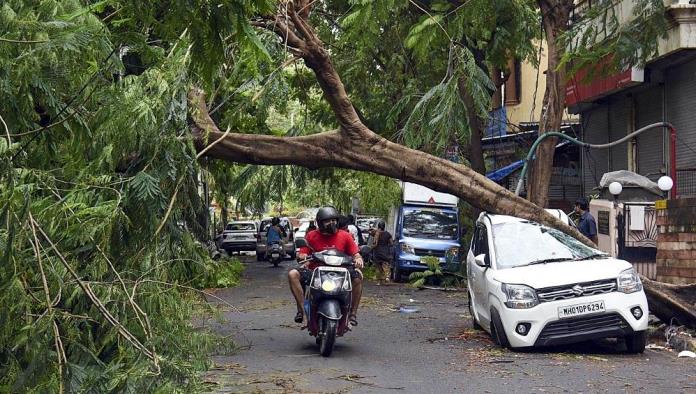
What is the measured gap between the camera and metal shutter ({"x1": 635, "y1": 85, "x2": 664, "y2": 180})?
20688mm

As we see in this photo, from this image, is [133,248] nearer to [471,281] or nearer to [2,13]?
[2,13]

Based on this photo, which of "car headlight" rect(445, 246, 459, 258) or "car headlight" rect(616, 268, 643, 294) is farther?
"car headlight" rect(445, 246, 459, 258)

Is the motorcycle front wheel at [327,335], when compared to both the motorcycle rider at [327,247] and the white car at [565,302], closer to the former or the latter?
the motorcycle rider at [327,247]

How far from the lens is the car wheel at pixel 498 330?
1134 cm

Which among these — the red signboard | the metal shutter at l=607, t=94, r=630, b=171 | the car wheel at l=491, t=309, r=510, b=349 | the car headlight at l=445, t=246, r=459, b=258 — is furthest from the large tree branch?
the car headlight at l=445, t=246, r=459, b=258

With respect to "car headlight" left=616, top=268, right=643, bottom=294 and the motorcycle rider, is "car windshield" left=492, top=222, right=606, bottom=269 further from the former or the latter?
the motorcycle rider

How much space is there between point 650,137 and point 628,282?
36.0 feet

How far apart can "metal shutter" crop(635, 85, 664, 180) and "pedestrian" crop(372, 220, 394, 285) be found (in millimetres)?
7133

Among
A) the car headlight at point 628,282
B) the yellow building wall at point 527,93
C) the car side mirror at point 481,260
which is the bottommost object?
the car headlight at point 628,282

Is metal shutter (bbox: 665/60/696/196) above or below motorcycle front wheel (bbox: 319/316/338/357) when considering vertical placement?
above

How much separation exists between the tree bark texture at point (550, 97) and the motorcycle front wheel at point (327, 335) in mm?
7382

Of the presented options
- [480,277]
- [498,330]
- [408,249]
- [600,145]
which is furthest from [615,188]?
[408,249]

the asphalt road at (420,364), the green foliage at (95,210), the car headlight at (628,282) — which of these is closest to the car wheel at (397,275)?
the asphalt road at (420,364)

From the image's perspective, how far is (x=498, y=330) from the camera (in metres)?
11.4
